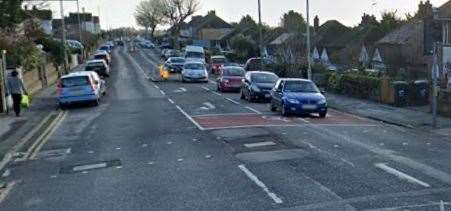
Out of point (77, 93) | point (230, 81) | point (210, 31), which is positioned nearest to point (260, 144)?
point (77, 93)

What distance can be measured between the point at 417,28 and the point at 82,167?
47666mm

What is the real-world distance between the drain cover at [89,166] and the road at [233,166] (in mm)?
23

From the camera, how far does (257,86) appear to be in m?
30.7

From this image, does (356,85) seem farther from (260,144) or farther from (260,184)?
(260,184)

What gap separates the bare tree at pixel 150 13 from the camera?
139 meters

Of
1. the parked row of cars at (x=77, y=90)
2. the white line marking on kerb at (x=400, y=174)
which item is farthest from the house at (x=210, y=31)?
the white line marking on kerb at (x=400, y=174)

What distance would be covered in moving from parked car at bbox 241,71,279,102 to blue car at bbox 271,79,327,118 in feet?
15.1

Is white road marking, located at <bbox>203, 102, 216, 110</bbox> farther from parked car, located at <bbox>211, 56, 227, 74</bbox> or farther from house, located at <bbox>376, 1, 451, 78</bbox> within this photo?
parked car, located at <bbox>211, 56, 227, 74</bbox>

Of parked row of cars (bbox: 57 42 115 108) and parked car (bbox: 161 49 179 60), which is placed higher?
parked row of cars (bbox: 57 42 115 108)

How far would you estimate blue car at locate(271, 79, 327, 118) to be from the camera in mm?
24156

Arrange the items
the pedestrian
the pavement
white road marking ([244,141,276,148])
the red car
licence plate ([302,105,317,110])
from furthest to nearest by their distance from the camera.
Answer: the red car, the pedestrian, licence plate ([302,105,317,110]), the pavement, white road marking ([244,141,276,148])

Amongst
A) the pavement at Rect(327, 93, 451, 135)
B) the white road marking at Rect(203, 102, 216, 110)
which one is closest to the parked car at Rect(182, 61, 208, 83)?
the pavement at Rect(327, 93, 451, 135)

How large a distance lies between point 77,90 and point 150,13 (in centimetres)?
12542

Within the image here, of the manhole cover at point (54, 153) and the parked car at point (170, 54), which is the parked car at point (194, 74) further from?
the parked car at point (170, 54)
